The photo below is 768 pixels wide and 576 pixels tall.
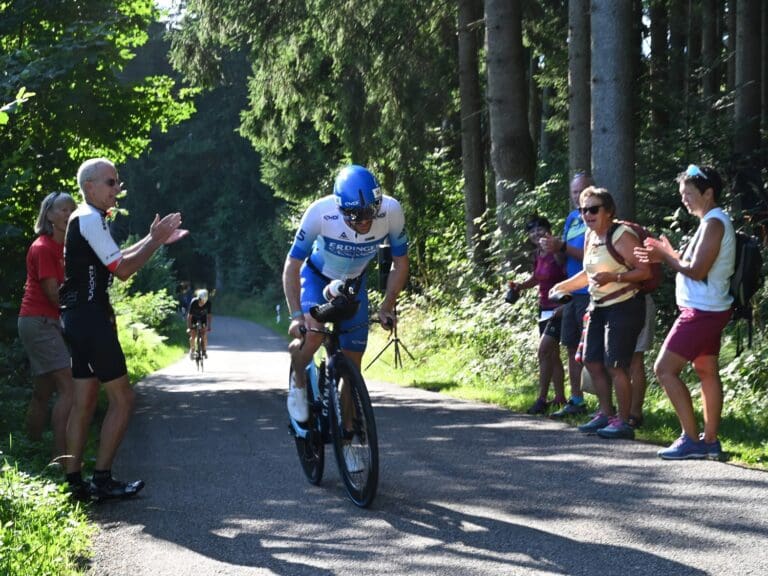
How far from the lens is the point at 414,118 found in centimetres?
2097

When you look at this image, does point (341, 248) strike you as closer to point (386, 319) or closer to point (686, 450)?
point (386, 319)

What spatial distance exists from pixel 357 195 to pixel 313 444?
1.80 metres

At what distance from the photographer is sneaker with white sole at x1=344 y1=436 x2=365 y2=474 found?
682 centimetres

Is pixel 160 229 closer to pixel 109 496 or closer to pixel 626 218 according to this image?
pixel 109 496

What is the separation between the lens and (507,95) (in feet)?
55.8

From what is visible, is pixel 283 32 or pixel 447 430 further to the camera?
pixel 283 32

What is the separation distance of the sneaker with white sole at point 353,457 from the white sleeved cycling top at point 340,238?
1147 mm

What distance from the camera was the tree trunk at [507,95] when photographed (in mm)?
16875

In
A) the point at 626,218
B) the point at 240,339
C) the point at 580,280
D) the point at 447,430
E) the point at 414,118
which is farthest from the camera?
the point at 240,339

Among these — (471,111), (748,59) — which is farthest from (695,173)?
(471,111)

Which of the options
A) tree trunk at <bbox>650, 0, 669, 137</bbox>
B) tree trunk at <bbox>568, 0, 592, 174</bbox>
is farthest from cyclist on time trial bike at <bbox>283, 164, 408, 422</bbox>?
tree trunk at <bbox>650, 0, 669, 137</bbox>

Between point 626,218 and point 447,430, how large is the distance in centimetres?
345

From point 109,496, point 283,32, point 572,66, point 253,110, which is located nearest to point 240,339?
point 253,110

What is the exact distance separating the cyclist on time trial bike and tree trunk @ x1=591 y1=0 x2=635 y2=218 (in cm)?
525
